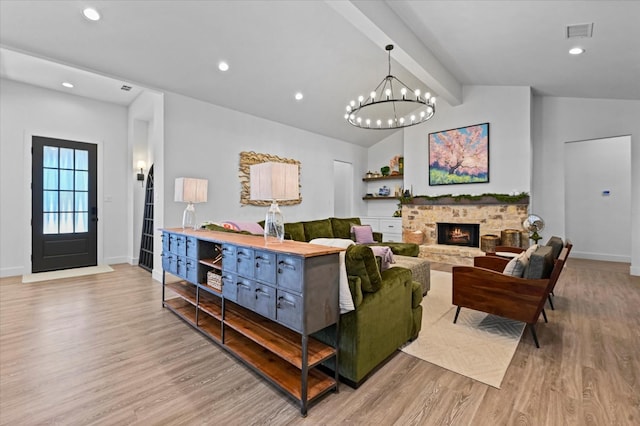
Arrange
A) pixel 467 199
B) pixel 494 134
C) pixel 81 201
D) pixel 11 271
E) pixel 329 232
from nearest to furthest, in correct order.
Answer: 1. pixel 11 271
2. pixel 81 201
3. pixel 329 232
4. pixel 494 134
5. pixel 467 199

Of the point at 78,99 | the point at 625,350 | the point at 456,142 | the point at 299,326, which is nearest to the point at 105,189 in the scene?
the point at 78,99

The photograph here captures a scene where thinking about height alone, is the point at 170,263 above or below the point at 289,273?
below

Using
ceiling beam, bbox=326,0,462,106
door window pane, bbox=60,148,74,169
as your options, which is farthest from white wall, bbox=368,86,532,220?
door window pane, bbox=60,148,74,169

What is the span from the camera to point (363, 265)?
2002 millimetres

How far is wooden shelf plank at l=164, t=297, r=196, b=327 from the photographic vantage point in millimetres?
3048

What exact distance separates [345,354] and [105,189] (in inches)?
243

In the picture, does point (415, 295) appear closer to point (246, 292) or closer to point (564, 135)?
point (246, 292)

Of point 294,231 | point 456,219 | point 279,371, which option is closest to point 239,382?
point 279,371

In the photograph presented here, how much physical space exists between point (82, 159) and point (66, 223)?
1.26 meters

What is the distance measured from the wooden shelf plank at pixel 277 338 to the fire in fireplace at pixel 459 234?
18.1 ft

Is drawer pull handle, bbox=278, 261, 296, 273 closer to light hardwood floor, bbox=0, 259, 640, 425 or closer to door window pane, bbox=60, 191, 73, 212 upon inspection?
light hardwood floor, bbox=0, 259, 640, 425

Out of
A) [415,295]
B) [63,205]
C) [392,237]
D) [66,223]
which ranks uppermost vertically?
[63,205]

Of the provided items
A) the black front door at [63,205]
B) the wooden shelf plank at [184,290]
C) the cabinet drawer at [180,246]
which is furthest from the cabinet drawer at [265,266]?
the black front door at [63,205]

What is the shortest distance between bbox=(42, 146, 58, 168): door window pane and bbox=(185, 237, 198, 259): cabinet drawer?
4.25m
